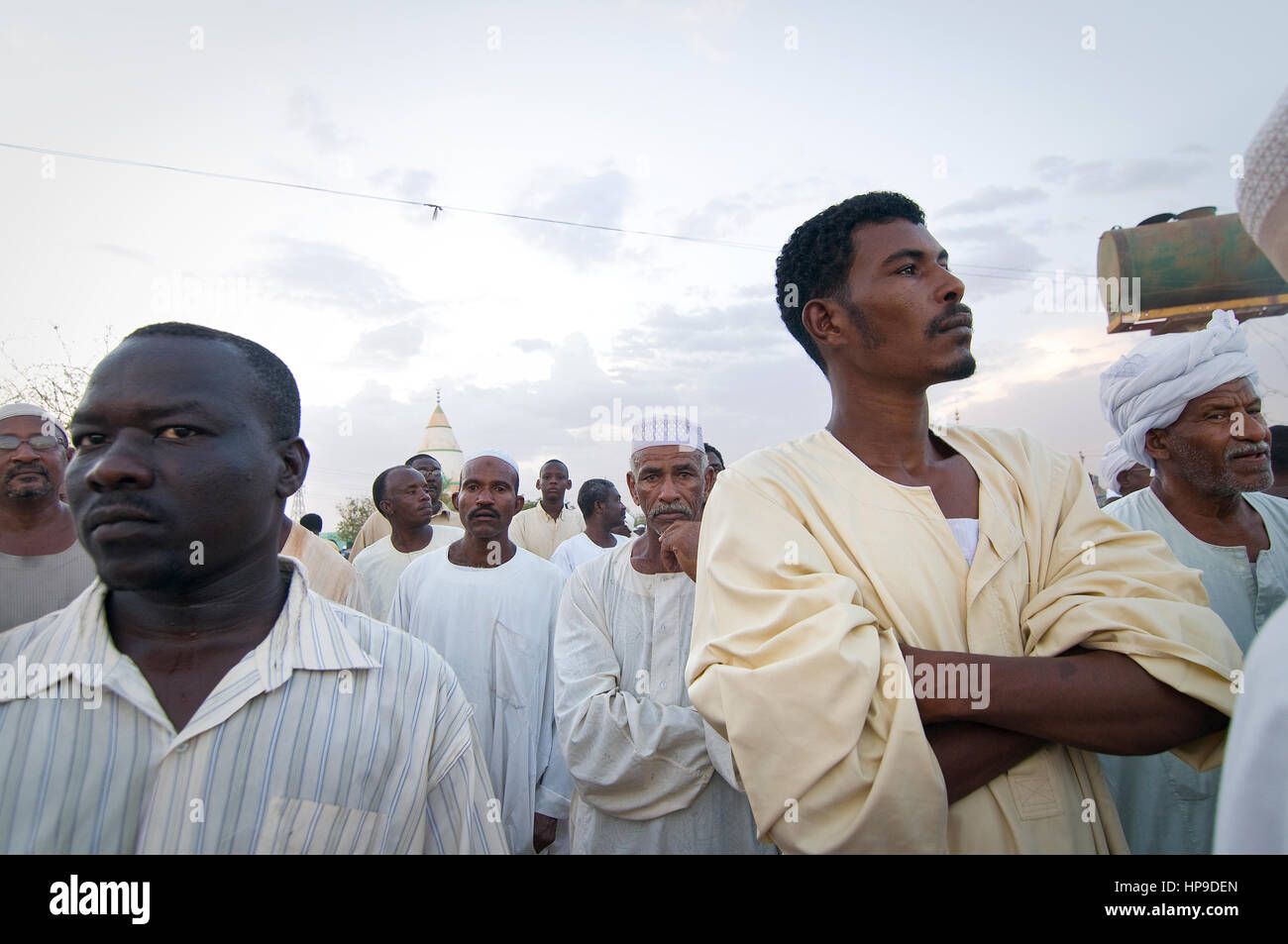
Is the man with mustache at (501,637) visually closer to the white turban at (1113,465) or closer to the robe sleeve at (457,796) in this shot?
the robe sleeve at (457,796)

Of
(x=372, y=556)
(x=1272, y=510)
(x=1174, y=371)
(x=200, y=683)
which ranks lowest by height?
(x=200, y=683)

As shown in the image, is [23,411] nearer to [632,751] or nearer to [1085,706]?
[632,751]

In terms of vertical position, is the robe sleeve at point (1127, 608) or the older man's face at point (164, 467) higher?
the older man's face at point (164, 467)

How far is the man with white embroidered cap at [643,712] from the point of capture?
2684mm

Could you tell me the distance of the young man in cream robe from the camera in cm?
140

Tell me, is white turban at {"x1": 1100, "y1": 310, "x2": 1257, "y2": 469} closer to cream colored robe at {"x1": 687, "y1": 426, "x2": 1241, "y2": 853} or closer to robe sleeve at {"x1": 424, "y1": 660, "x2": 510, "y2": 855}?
cream colored robe at {"x1": 687, "y1": 426, "x2": 1241, "y2": 853}

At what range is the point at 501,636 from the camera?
431cm

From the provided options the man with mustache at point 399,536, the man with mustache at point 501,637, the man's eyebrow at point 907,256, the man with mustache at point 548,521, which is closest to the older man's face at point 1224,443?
the man's eyebrow at point 907,256

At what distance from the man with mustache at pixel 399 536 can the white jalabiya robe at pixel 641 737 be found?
321 centimetres

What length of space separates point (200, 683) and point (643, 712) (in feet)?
5.16

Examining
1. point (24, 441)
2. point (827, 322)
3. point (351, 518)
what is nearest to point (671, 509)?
point (827, 322)

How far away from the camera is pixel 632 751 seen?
267cm

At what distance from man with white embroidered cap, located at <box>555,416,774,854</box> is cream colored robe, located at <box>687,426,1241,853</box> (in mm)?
929

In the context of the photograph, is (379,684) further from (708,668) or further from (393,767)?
(708,668)
